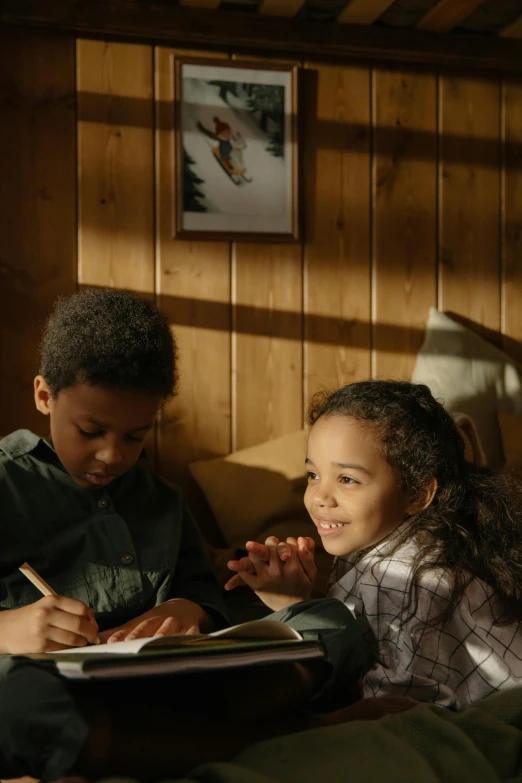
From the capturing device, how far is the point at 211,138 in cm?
228

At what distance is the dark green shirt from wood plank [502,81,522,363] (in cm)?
135

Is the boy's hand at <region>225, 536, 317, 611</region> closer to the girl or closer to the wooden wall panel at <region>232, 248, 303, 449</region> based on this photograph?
the girl

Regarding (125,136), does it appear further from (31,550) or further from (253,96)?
(31,550)

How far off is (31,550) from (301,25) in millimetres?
1553

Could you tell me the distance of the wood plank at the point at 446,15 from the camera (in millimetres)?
2221

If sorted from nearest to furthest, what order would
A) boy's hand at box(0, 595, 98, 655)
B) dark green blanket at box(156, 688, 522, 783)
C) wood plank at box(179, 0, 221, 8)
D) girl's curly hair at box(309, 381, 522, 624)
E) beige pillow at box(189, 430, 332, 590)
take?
dark green blanket at box(156, 688, 522, 783)
boy's hand at box(0, 595, 98, 655)
girl's curly hair at box(309, 381, 522, 624)
beige pillow at box(189, 430, 332, 590)
wood plank at box(179, 0, 221, 8)

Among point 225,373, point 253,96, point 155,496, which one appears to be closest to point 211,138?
point 253,96

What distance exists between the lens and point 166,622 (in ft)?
4.13

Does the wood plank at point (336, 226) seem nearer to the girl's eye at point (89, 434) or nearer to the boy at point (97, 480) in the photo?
the boy at point (97, 480)

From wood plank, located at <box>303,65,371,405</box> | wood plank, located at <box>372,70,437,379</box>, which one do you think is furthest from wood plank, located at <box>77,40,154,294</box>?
wood plank, located at <box>372,70,437,379</box>

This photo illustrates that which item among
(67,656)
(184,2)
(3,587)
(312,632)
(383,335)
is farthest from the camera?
(383,335)

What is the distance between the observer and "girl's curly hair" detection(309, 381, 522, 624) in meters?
1.34

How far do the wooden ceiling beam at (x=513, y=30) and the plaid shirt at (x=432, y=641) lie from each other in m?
1.67

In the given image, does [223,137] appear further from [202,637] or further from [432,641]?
[202,637]
